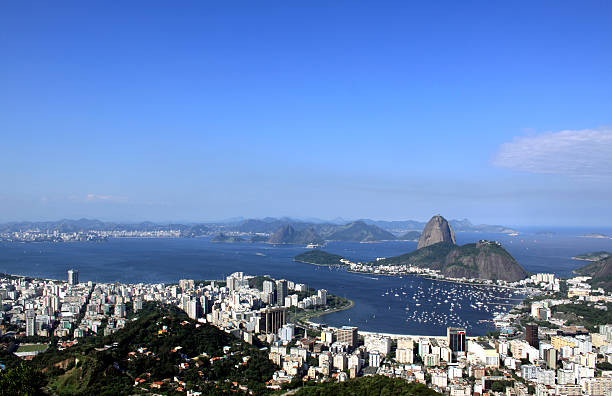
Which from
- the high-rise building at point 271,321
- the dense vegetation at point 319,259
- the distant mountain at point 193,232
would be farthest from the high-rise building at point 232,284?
the distant mountain at point 193,232

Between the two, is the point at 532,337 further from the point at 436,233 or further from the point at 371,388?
the point at 436,233

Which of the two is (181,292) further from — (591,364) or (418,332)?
(591,364)

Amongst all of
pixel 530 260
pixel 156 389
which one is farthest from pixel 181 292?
pixel 530 260

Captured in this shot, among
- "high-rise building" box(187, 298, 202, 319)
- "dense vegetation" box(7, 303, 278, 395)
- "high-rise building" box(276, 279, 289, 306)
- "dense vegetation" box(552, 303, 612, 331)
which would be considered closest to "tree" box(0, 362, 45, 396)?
"dense vegetation" box(7, 303, 278, 395)

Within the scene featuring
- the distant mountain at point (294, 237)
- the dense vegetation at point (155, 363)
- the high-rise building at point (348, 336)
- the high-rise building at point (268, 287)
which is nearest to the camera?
the dense vegetation at point (155, 363)

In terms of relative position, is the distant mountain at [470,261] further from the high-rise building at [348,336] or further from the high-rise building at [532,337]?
the high-rise building at [348,336]
